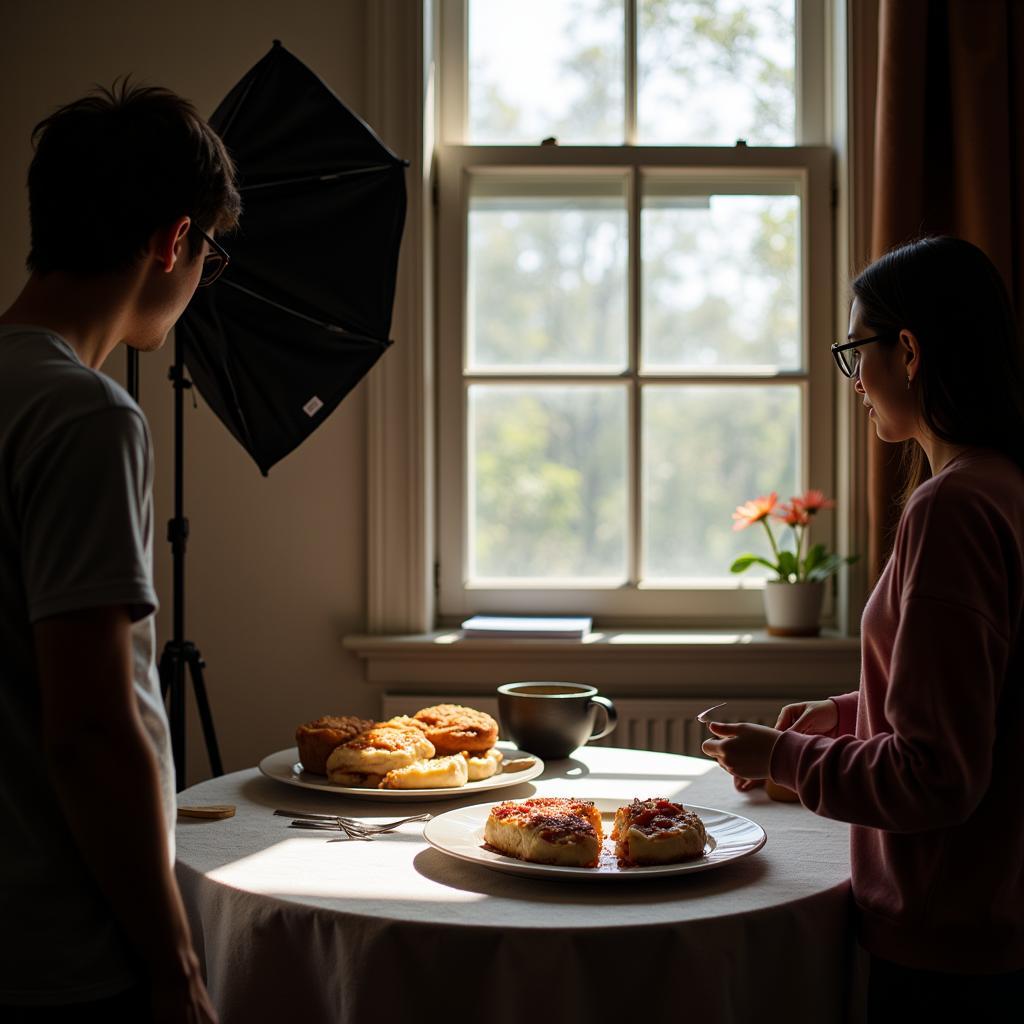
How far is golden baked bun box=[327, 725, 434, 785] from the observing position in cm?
→ 141

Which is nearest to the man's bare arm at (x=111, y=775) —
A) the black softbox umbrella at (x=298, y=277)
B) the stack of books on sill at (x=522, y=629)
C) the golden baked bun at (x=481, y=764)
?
the golden baked bun at (x=481, y=764)

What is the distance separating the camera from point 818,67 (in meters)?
2.68

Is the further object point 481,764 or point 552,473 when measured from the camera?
point 552,473

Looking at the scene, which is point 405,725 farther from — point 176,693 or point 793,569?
point 793,569

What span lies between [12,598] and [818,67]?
8.03 feet

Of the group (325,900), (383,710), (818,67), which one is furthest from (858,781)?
(818,67)

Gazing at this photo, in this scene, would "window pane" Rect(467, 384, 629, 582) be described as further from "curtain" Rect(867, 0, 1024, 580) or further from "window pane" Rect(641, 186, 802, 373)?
"curtain" Rect(867, 0, 1024, 580)

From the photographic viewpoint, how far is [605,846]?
4.00 ft

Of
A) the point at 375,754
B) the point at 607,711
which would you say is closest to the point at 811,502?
the point at 607,711

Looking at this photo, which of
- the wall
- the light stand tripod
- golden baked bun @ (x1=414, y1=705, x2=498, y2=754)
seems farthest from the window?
golden baked bun @ (x1=414, y1=705, x2=498, y2=754)

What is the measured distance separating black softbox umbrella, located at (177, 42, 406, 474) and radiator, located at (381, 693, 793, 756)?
74 centimetres

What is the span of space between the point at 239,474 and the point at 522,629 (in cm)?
75

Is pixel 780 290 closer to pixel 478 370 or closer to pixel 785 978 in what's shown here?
pixel 478 370

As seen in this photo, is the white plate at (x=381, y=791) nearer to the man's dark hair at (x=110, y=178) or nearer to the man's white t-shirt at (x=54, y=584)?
the man's white t-shirt at (x=54, y=584)
